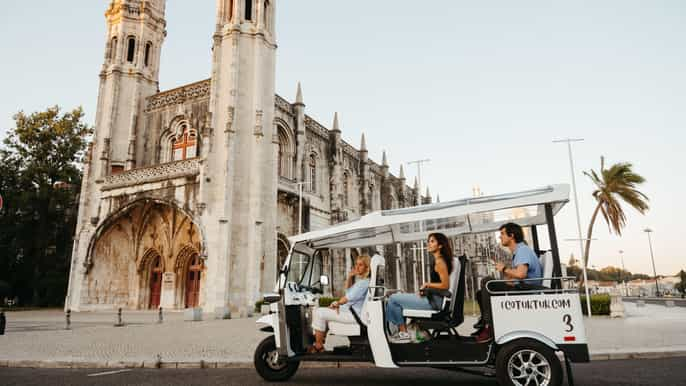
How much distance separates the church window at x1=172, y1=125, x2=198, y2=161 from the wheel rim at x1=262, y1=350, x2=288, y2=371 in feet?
70.5

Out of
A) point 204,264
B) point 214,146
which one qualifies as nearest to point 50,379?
point 204,264

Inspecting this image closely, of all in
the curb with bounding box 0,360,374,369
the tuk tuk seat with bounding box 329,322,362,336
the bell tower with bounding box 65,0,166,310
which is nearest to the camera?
the tuk tuk seat with bounding box 329,322,362,336

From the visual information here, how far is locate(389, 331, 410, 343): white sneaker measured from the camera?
5.02 meters

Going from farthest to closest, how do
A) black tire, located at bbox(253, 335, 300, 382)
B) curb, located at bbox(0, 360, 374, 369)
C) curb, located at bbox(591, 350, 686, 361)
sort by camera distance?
curb, located at bbox(591, 350, 686, 361) → curb, located at bbox(0, 360, 374, 369) → black tire, located at bbox(253, 335, 300, 382)

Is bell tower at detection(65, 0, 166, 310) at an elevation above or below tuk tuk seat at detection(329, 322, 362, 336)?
above

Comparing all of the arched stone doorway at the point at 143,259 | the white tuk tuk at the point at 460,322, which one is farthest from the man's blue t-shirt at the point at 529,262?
the arched stone doorway at the point at 143,259

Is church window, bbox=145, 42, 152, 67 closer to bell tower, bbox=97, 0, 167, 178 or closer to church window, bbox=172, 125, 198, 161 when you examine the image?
bell tower, bbox=97, 0, 167, 178

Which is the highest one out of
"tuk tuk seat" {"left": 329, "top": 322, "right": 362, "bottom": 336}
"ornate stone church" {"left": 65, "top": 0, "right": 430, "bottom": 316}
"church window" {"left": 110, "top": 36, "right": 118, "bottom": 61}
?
"church window" {"left": 110, "top": 36, "right": 118, "bottom": 61}

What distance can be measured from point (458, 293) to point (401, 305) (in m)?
0.66

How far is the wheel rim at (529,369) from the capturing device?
14.7 ft

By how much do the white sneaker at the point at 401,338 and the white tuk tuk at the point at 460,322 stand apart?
50mm

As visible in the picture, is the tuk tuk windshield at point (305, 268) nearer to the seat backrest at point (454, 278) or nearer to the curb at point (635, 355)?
the seat backrest at point (454, 278)

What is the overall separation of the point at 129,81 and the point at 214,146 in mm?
9958

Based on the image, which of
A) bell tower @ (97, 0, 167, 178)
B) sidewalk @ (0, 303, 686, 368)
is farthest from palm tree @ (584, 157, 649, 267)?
bell tower @ (97, 0, 167, 178)
